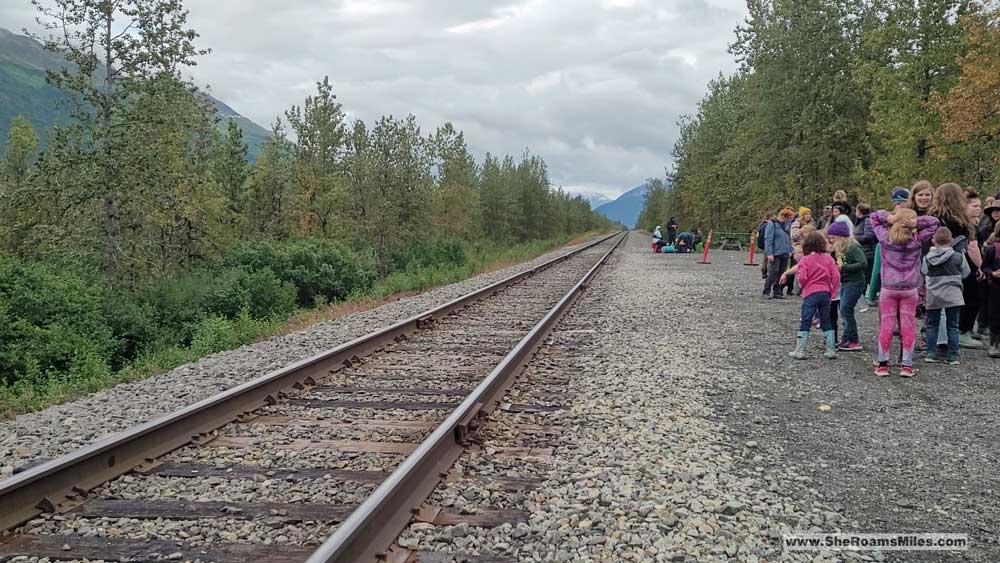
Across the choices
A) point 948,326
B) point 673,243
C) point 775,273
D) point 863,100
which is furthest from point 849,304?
point 673,243

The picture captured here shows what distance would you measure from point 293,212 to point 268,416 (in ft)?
79.2

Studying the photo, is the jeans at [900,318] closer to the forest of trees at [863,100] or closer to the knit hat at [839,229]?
the knit hat at [839,229]

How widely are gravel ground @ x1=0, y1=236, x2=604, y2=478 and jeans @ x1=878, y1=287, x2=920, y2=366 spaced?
20.0 feet

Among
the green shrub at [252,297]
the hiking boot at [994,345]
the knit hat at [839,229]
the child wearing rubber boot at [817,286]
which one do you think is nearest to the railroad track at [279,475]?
the child wearing rubber boot at [817,286]

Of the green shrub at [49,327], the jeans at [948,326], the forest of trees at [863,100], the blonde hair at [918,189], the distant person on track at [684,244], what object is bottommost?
the green shrub at [49,327]

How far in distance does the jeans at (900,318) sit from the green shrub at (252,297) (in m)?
10.5

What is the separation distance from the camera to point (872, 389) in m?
5.82

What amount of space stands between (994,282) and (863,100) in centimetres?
1984

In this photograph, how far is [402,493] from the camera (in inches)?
128

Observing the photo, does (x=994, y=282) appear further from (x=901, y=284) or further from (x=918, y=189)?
(x=901, y=284)

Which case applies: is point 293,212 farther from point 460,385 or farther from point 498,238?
point 498,238

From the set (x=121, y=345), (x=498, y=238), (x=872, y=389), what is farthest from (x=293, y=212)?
(x=498, y=238)

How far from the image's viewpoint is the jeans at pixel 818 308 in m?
7.14

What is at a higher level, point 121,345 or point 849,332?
point 849,332
